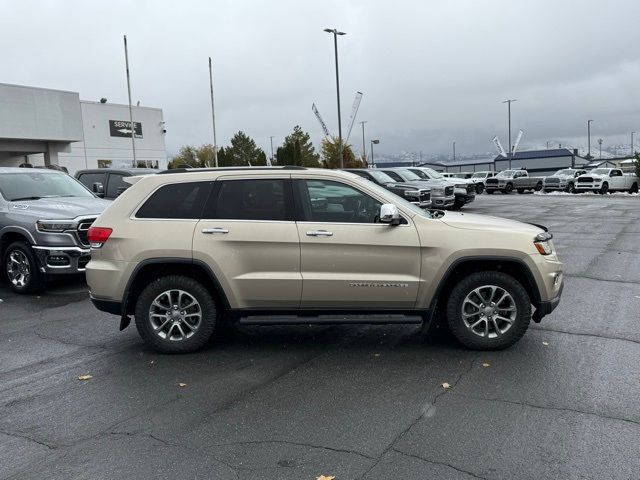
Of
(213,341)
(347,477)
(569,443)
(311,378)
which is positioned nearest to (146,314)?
(213,341)

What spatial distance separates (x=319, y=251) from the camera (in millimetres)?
5332

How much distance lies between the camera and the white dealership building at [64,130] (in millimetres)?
37375

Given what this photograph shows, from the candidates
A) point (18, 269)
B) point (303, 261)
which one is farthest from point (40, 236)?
point (303, 261)

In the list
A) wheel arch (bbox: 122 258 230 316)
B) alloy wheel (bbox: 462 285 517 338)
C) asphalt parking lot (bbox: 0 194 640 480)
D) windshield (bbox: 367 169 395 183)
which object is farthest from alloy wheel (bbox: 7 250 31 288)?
windshield (bbox: 367 169 395 183)

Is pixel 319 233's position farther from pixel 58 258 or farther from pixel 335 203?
pixel 58 258

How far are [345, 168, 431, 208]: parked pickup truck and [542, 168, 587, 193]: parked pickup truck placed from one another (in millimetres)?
25812

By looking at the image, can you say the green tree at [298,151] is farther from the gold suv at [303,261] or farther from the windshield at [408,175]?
the gold suv at [303,261]

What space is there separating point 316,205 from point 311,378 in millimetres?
1678

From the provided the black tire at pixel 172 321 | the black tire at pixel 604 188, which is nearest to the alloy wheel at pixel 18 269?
the black tire at pixel 172 321

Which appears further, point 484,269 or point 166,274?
point 166,274

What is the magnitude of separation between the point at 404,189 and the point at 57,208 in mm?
12664

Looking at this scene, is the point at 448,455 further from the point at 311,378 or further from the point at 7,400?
the point at 7,400

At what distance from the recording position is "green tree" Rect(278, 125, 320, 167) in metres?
54.1

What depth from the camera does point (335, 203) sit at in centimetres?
553
